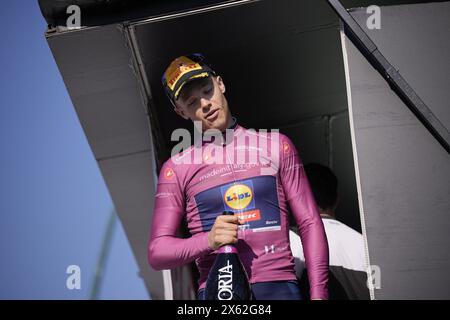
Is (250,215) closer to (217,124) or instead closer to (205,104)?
(217,124)

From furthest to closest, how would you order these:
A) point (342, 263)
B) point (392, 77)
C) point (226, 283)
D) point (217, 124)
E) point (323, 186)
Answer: point (323, 186), point (342, 263), point (217, 124), point (392, 77), point (226, 283)

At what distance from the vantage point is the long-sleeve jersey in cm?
393

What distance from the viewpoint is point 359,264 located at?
5039 millimetres

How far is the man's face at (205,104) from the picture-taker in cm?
446

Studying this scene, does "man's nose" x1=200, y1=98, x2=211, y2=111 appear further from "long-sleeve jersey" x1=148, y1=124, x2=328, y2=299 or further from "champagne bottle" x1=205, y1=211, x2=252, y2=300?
"champagne bottle" x1=205, y1=211, x2=252, y2=300

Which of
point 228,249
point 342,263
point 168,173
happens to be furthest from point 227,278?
A: point 342,263

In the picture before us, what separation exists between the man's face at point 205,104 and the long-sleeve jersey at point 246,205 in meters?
0.13

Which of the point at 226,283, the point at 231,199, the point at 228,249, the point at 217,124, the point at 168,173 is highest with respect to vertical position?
the point at 217,124

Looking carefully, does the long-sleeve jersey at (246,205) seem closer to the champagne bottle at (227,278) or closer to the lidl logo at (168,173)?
the lidl logo at (168,173)

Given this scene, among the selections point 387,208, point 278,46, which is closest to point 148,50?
point 278,46

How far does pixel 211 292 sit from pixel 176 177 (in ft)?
3.12

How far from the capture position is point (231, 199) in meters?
4.12

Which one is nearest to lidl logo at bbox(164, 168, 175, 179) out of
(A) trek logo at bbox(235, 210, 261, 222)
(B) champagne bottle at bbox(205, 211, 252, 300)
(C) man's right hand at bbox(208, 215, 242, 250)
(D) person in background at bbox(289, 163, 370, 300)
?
(A) trek logo at bbox(235, 210, 261, 222)

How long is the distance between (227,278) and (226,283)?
3 cm
